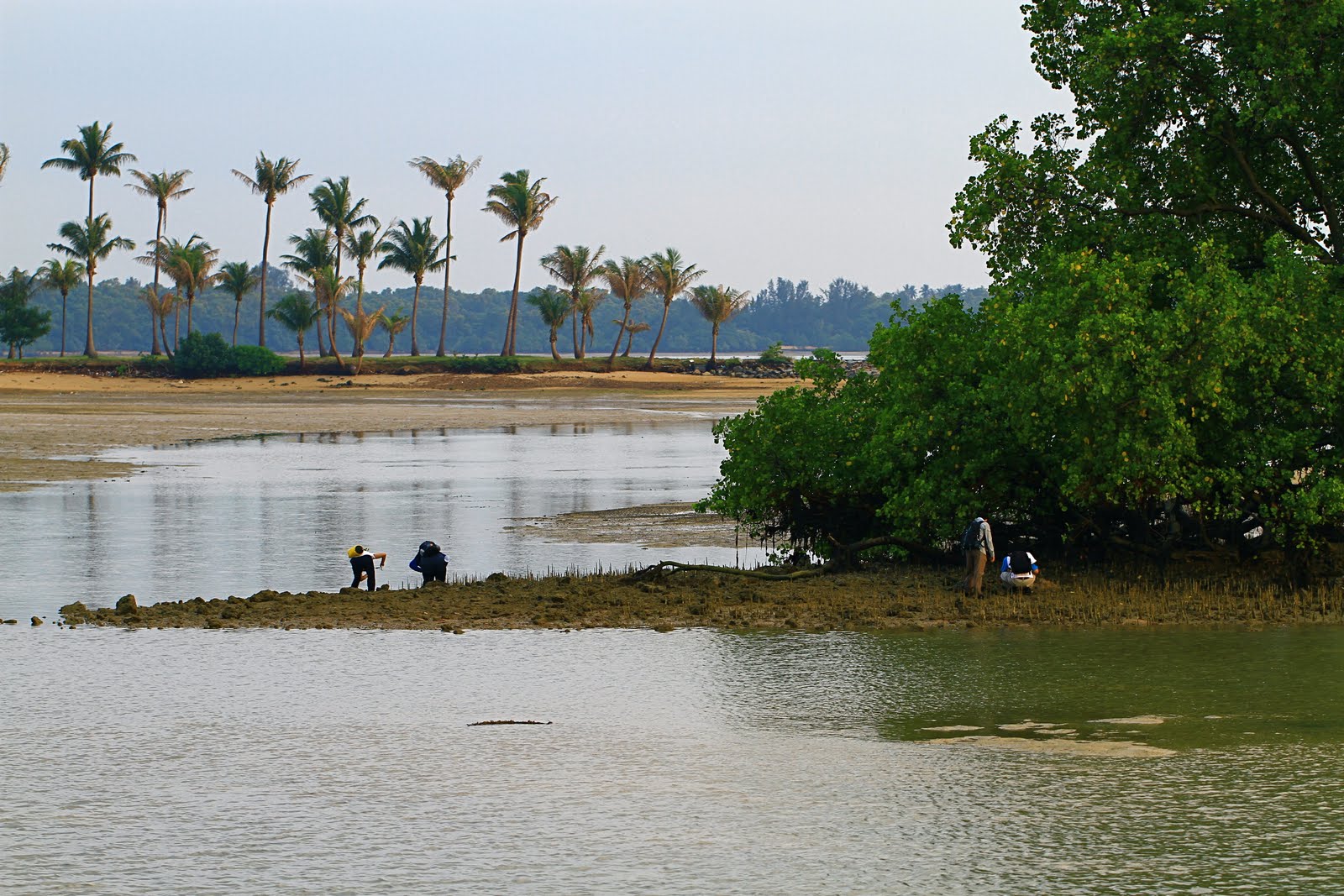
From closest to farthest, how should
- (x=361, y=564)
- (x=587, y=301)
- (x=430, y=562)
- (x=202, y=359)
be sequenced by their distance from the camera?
(x=361, y=564) < (x=430, y=562) < (x=202, y=359) < (x=587, y=301)

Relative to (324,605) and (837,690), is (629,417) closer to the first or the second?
(324,605)

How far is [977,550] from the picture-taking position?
19812 millimetres

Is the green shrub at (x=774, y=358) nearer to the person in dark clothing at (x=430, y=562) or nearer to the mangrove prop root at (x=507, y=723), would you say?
the person in dark clothing at (x=430, y=562)

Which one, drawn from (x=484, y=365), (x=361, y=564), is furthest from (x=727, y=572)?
(x=484, y=365)

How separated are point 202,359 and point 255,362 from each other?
11.1 ft

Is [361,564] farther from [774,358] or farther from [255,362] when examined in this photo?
[774,358]

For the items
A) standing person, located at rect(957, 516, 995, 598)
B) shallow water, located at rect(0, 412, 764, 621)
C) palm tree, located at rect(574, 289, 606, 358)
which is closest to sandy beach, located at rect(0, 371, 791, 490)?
shallow water, located at rect(0, 412, 764, 621)

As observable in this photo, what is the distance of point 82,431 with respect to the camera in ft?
185

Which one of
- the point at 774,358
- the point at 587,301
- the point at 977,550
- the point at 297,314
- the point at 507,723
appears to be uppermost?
the point at 587,301

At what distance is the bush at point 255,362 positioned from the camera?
100 meters

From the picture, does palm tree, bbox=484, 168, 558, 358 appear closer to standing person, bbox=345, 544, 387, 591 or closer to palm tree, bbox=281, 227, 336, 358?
palm tree, bbox=281, 227, 336, 358

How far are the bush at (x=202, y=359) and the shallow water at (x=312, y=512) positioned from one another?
4803 cm

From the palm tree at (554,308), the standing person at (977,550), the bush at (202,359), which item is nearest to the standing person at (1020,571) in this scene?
the standing person at (977,550)

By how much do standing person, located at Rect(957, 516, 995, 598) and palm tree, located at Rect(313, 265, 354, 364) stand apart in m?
87.1
